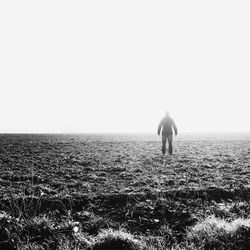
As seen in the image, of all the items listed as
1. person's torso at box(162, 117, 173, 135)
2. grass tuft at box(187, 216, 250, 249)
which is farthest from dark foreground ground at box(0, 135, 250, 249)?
person's torso at box(162, 117, 173, 135)

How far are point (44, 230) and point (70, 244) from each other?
67 centimetres

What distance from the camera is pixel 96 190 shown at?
25.5ft

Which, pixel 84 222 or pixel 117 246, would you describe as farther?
pixel 84 222

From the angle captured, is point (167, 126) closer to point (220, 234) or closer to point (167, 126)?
point (167, 126)

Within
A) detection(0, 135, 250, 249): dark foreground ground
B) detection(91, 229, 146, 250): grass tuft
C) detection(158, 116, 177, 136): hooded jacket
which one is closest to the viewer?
detection(91, 229, 146, 250): grass tuft

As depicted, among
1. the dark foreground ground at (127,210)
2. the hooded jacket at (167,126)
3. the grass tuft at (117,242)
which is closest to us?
the grass tuft at (117,242)

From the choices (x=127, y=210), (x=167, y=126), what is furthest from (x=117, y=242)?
(x=167, y=126)

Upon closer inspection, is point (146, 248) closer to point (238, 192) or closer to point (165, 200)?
point (165, 200)

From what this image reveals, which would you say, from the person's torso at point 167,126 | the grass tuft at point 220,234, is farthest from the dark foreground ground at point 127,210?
the person's torso at point 167,126

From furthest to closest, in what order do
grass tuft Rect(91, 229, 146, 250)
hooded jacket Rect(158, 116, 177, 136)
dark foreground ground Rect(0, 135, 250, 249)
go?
1. hooded jacket Rect(158, 116, 177, 136)
2. dark foreground ground Rect(0, 135, 250, 249)
3. grass tuft Rect(91, 229, 146, 250)

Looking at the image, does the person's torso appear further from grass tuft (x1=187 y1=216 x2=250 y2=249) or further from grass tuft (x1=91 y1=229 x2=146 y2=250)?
grass tuft (x1=91 y1=229 x2=146 y2=250)

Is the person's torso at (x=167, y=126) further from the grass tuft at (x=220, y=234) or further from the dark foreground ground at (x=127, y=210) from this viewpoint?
the grass tuft at (x=220, y=234)

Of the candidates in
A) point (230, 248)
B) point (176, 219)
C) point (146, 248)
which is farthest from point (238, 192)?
point (146, 248)

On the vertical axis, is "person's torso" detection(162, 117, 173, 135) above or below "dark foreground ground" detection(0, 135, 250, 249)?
above
